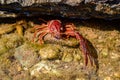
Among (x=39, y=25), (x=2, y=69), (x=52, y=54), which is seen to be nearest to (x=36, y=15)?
(x=39, y=25)

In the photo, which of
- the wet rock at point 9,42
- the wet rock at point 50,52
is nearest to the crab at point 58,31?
the wet rock at point 50,52

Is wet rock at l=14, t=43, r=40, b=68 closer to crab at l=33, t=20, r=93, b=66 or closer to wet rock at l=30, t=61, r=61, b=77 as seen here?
wet rock at l=30, t=61, r=61, b=77

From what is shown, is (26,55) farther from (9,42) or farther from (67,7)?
(67,7)

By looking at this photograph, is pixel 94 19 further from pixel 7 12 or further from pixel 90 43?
pixel 7 12

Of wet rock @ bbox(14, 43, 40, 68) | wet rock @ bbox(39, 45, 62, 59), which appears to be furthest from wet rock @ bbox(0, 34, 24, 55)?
wet rock @ bbox(39, 45, 62, 59)

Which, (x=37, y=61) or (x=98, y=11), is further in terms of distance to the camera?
(x=37, y=61)

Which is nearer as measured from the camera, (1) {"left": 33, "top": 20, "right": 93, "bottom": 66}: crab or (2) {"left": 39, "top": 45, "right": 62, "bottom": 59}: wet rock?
(2) {"left": 39, "top": 45, "right": 62, "bottom": 59}: wet rock
